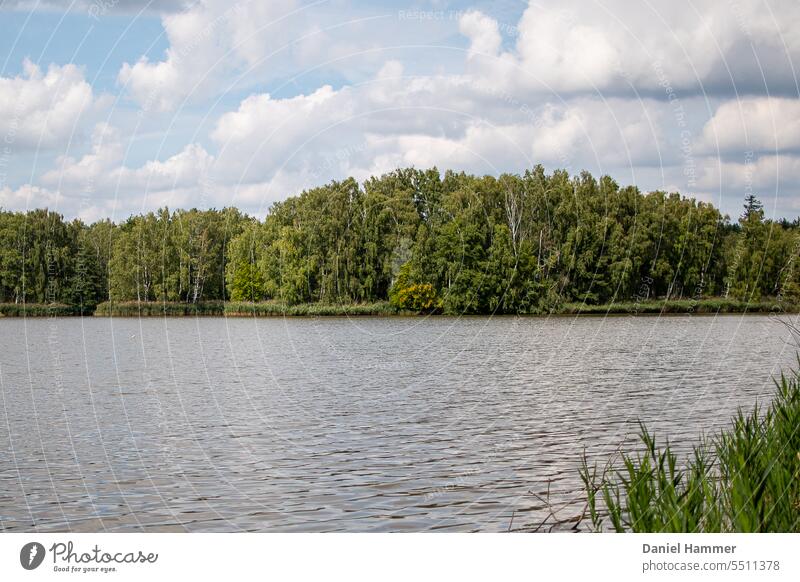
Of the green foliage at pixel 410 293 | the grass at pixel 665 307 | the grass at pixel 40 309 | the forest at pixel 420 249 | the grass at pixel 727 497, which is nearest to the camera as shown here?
the grass at pixel 727 497

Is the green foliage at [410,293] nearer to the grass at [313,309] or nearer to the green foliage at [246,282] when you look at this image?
the grass at [313,309]

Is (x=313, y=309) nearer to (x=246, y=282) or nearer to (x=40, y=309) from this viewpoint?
(x=246, y=282)

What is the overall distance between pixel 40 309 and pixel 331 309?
30005 millimetres

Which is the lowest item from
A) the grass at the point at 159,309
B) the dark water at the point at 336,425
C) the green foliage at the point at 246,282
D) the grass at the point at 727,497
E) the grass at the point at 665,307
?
the dark water at the point at 336,425

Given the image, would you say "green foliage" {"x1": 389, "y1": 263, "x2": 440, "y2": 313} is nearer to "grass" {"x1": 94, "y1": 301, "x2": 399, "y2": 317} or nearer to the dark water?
"grass" {"x1": 94, "y1": 301, "x2": 399, "y2": 317}

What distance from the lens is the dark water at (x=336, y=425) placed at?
15.0 meters

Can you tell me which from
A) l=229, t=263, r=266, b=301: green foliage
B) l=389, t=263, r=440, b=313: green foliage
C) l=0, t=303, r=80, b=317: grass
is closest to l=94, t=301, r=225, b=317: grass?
l=0, t=303, r=80, b=317: grass

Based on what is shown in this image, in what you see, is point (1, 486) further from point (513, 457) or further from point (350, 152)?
point (350, 152)

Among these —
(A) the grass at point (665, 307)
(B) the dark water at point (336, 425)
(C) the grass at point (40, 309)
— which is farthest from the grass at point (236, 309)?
(B) the dark water at point (336, 425)

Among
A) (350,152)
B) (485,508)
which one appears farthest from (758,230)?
(485,508)

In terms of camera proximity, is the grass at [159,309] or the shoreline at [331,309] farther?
the grass at [159,309]

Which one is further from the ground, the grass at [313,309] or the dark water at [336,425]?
the grass at [313,309]
